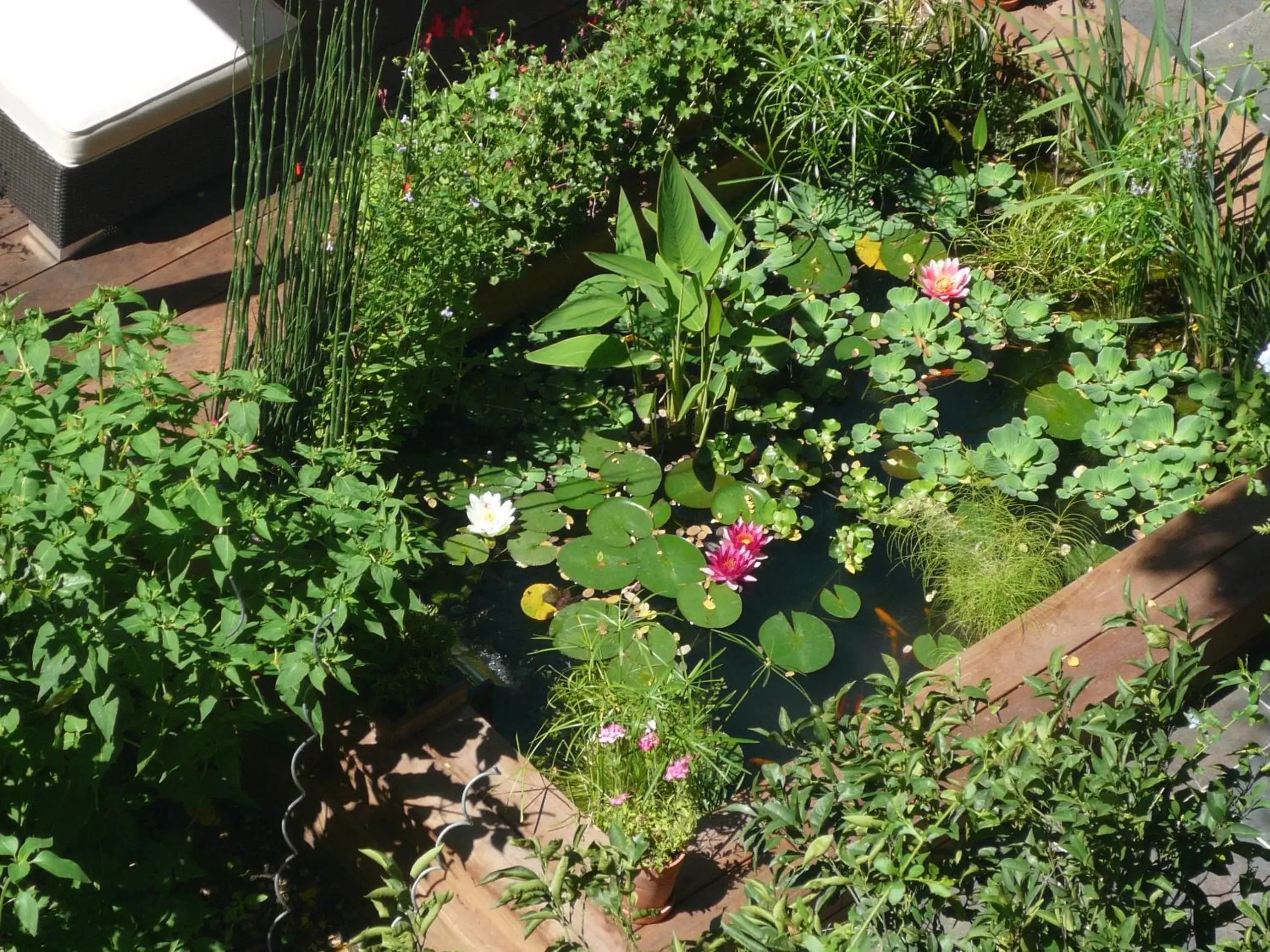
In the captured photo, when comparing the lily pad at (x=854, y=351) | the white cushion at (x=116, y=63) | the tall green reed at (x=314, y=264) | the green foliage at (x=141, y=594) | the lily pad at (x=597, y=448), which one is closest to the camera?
the green foliage at (x=141, y=594)

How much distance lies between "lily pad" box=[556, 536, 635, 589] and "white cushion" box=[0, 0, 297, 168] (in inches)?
57.6

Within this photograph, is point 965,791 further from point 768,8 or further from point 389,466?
point 768,8

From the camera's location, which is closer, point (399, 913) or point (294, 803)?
point (399, 913)

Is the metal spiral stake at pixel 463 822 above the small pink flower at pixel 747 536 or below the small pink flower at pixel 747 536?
below

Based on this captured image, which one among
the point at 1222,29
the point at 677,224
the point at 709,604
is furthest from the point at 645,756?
the point at 1222,29

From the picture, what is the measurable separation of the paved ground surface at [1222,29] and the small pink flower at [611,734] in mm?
2602

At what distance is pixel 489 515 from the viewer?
294 cm

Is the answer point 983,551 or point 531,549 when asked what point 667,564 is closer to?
point 531,549

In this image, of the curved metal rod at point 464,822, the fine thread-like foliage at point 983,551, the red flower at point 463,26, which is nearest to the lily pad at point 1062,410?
the fine thread-like foliage at point 983,551

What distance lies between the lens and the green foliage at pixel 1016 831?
1.60 m

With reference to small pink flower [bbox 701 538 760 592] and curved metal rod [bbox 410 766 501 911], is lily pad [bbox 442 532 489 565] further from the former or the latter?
curved metal rod [bbox 410 766 501 911]

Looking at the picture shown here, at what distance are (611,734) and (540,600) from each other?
2.24 feet

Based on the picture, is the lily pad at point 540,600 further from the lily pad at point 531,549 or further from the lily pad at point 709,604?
the lily pad at point 709,604

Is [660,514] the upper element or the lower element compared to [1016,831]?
lower
